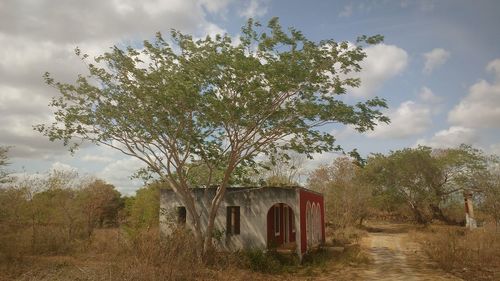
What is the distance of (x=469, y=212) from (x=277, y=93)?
27270 mm

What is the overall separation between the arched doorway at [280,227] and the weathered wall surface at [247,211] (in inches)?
36.5

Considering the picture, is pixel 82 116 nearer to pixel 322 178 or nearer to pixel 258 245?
pixel 258 245

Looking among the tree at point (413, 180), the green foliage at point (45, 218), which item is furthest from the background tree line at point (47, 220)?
the tree at point (413, 180)

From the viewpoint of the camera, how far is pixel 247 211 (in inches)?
736

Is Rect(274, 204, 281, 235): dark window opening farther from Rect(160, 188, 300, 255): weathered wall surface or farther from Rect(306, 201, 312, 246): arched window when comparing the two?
Rect(160, 188, 300, 255): weathered wall surface

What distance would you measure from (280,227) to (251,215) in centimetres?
354

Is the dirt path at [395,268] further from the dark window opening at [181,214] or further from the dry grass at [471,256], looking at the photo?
the dark window opening at [181,214]

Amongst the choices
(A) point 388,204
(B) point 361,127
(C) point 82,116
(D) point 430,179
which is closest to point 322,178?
(A) point 388,204

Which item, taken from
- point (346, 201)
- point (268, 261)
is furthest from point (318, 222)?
point (346, 201)

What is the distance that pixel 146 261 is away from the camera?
465 inches

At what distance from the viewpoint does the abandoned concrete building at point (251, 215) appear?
18.1 meters

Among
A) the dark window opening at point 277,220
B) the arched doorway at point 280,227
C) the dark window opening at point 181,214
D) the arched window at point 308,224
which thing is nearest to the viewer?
the arched doorway at point 280,227

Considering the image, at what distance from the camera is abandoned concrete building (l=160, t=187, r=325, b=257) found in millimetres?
18125

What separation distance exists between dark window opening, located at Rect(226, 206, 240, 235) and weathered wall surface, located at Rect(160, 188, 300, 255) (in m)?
0.32
